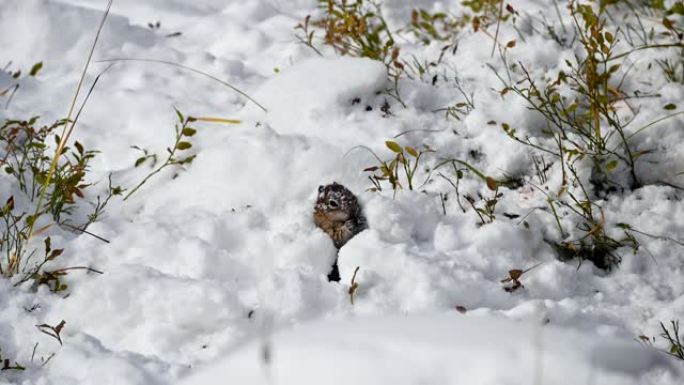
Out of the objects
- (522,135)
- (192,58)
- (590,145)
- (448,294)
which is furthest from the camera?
(192,58)

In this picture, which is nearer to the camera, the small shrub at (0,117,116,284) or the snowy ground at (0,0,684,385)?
the snowy ground at (0,0,684,385)

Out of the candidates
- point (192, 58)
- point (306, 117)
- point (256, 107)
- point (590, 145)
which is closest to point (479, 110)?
point (590, 145)

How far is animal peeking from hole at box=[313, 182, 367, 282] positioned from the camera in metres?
2.96

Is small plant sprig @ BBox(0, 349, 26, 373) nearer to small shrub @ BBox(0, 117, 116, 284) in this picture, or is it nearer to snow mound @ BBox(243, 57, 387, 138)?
small shrub @ BBox(0, 117, 116, 284)

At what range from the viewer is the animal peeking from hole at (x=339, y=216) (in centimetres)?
296

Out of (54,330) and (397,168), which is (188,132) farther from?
(54,330)

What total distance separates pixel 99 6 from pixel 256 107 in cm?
190

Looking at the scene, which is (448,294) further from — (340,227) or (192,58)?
(192,58)

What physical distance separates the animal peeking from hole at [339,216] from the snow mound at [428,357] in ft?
4.20

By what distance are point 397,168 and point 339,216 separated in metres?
0.41


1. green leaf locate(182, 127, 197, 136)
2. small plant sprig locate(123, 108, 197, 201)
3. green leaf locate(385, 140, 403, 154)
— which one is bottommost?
small plant sprig locate(123, 108, 197, 201)

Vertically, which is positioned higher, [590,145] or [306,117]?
[590,145]

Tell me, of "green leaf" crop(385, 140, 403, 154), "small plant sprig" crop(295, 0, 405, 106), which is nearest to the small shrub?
"green leaf" crop(385, 140, 403, 154)

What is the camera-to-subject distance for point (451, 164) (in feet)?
10.9
